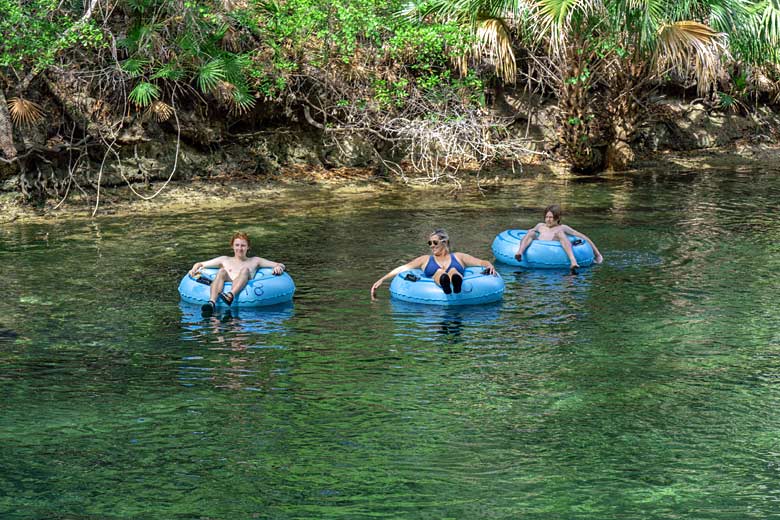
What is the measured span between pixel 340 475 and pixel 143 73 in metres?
14.6

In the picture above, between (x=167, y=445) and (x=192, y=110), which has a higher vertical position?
(x=192, y=110)

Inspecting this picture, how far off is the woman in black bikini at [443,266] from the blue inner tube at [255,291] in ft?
3.60

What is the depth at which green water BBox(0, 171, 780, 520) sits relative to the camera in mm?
7816

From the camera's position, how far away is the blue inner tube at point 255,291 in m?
13.6

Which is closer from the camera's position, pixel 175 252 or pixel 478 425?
pixel 478 425

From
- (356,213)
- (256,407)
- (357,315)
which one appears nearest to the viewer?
(256,407)

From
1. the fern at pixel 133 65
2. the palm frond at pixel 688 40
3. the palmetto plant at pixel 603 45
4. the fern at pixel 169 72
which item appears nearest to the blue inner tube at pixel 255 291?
the fern at pixel 169 72

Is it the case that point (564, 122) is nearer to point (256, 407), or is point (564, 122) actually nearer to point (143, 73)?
point (143, 73)

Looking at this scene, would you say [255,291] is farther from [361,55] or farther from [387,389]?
[361,55]

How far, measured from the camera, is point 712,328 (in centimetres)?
1206

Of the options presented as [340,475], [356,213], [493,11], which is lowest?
[340,475]

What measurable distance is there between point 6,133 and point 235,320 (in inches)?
360

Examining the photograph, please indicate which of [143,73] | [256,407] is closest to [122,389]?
[256,407]

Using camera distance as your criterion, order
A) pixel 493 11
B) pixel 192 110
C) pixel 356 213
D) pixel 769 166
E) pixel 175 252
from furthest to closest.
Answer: pixel 769 166
pixel 192 110
pixel 493 11
pixel 356 213
pixel 175 252
